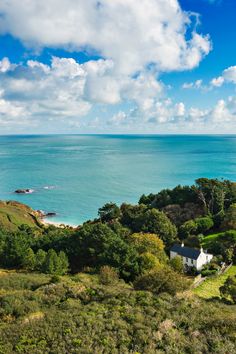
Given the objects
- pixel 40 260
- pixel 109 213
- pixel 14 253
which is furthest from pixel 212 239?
pixel 14 253

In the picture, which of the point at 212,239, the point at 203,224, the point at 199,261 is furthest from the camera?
the point at 203,224

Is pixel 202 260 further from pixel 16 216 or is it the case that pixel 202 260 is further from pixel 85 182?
pixel 85 182

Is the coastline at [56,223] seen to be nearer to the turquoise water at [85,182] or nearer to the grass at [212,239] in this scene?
the turquoise water at [85,182]

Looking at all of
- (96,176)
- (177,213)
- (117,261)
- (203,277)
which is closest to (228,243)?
(203,277)

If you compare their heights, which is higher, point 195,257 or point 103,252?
point 103,252

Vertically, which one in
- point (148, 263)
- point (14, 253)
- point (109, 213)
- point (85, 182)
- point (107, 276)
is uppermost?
point (107, 276)

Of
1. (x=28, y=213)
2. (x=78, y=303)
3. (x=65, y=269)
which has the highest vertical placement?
(x=78, y=303)

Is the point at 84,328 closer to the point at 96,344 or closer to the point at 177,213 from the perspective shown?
the point at 96,344
